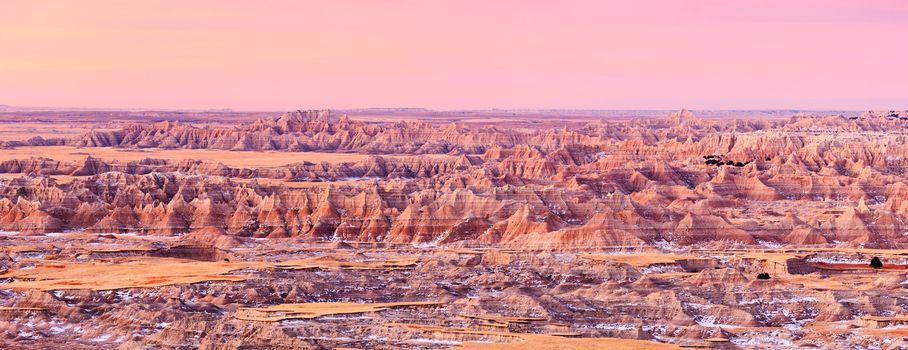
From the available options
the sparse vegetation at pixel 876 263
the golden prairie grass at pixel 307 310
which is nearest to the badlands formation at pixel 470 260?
the golden prairie grass at pixel 307 310

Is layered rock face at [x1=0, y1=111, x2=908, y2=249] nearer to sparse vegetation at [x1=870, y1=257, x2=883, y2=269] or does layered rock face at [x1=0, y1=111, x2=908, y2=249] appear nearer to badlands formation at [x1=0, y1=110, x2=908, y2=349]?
badlands formation at [x1=0, y1=110, x2=908, y2=349]

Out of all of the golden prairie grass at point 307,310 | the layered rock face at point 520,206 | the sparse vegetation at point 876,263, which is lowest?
the layered rock face at point 520,206

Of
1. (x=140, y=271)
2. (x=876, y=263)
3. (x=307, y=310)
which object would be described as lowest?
(x=140, y=271)

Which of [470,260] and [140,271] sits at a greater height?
[470,260]

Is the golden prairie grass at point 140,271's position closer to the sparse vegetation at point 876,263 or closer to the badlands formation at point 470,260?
the badlands formation at point 470,260

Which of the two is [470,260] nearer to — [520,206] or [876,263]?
[876,263]

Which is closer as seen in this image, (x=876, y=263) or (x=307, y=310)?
(x=307, y=310)

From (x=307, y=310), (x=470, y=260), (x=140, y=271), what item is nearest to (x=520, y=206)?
(x=470, y=260)

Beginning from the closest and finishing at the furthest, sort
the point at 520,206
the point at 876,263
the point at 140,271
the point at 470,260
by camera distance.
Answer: the point at 140,271 < the point at 470,260 < the point at 876,263 < the point at 520,206

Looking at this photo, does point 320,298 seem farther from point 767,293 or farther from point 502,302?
point 767,293

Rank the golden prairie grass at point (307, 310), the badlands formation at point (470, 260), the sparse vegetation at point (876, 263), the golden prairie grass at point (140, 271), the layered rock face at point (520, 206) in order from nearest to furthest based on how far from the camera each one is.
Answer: the badlands formation at point (470, 260)
the golden prairie grass at point (307, 310)
the golden prairie grass at point (140, 271)
the sparse vegetation at point (876, 263)
the layered rock face at point (520, 206)
